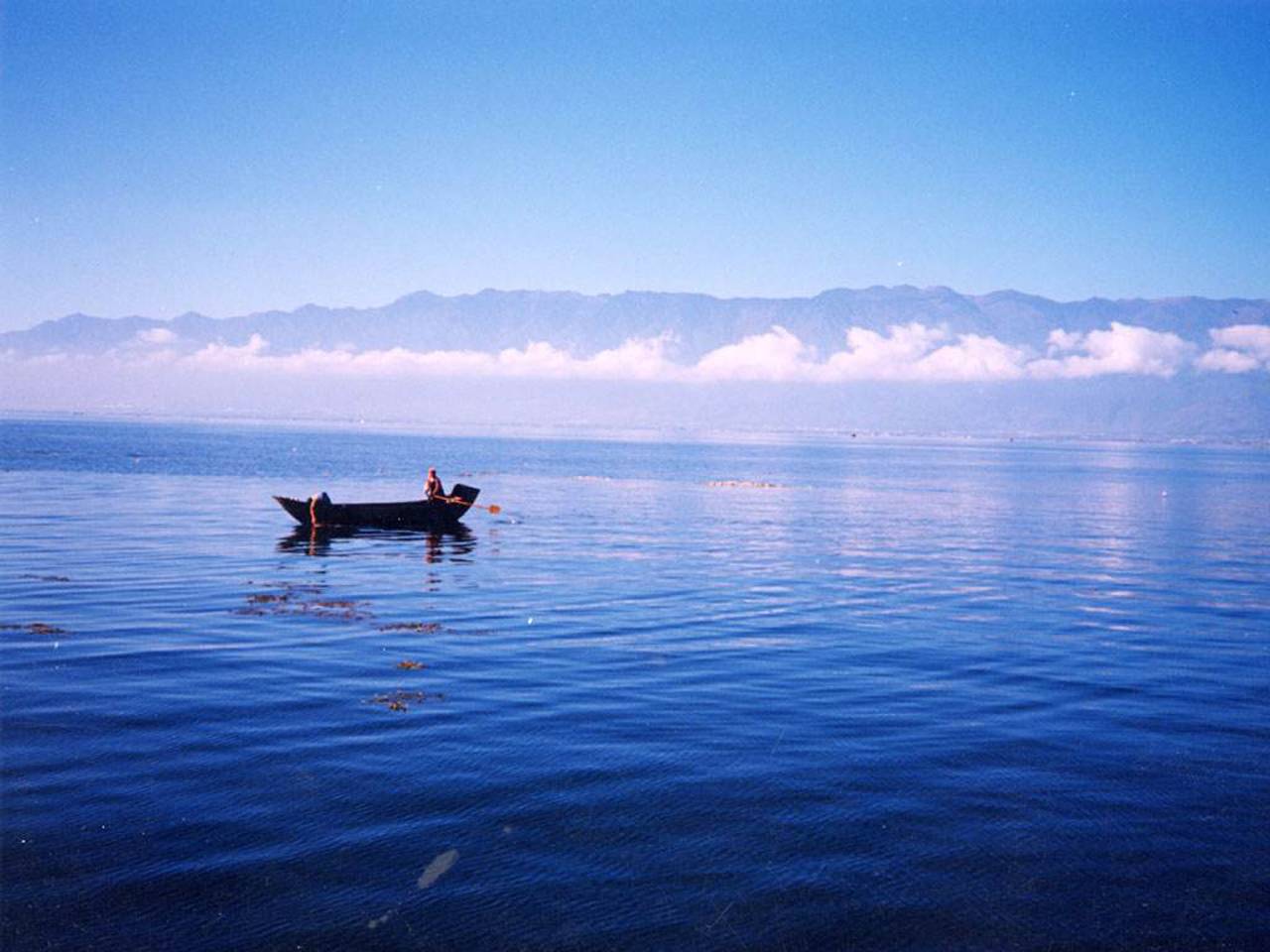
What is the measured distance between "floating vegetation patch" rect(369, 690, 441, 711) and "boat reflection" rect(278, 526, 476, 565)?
1827 centimetres

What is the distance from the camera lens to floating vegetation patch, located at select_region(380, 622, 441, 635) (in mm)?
22639

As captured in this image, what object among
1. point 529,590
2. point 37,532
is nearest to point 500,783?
point 529,590

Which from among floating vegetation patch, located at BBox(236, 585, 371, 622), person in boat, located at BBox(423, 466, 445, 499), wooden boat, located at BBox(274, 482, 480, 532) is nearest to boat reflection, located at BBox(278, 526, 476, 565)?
wooden boat, located at BBox(274, 482, 480, 532)

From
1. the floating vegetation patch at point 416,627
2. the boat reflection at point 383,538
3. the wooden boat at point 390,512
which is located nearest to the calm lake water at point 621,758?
the floating vegetation patch at point 416,627

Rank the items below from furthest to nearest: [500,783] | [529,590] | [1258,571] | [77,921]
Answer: [1258,571] → [529,590] → [500,783] → [77,921]

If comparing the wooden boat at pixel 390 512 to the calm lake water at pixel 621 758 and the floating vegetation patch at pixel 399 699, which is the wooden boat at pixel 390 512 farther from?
the floating vegetation patch at pixel 399 699

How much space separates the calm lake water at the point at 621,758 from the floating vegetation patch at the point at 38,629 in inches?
3.8

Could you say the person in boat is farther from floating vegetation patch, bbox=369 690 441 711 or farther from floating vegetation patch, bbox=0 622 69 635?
floating vegetation patch, bbox=369 690 441 711

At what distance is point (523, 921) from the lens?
30.8ft

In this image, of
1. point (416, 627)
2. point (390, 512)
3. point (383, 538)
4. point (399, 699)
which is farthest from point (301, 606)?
A: point (390, 512)

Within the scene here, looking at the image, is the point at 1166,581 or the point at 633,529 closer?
the point at 1166,581

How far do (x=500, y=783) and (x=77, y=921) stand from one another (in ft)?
15.9

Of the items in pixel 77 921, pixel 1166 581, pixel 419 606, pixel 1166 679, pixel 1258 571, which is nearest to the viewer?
pixel 77 921

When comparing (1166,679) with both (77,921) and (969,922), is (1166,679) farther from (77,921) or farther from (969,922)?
(77,921)
